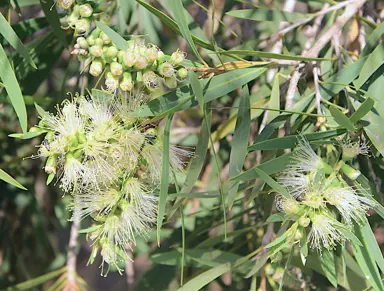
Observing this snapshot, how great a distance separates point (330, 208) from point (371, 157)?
0.18 meters

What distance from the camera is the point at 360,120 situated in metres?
0.84

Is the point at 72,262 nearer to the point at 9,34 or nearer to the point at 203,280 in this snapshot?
the point at 203,280

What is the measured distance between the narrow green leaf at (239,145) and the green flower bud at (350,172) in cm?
14

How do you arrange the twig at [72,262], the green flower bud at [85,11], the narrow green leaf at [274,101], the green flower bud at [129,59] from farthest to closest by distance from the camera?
the twig at [72,262], the narrow green leaf at [274,101], the green flower bud at [85,11], the green flower bud at [129,59]

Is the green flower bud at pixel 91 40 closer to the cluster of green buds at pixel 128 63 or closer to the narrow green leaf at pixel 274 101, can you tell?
the cluster of green buds at pixel 128 63

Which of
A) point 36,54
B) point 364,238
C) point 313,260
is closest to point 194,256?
point 313,260

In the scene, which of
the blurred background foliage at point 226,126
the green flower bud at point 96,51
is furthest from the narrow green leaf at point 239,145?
the green flower bud at point 96,51

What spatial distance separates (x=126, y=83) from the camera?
2.37 ft

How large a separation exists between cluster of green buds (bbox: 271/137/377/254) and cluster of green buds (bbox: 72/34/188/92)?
0.21 meters

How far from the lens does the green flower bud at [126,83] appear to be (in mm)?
722

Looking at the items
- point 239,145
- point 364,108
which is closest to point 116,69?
point 239,145

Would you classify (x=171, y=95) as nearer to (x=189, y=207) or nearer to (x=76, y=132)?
(x=76, y=132)

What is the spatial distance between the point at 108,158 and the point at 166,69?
5.6 inches

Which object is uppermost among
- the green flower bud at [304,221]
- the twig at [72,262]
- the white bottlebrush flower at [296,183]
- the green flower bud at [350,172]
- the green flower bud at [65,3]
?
the green flower bud at [65,3]
